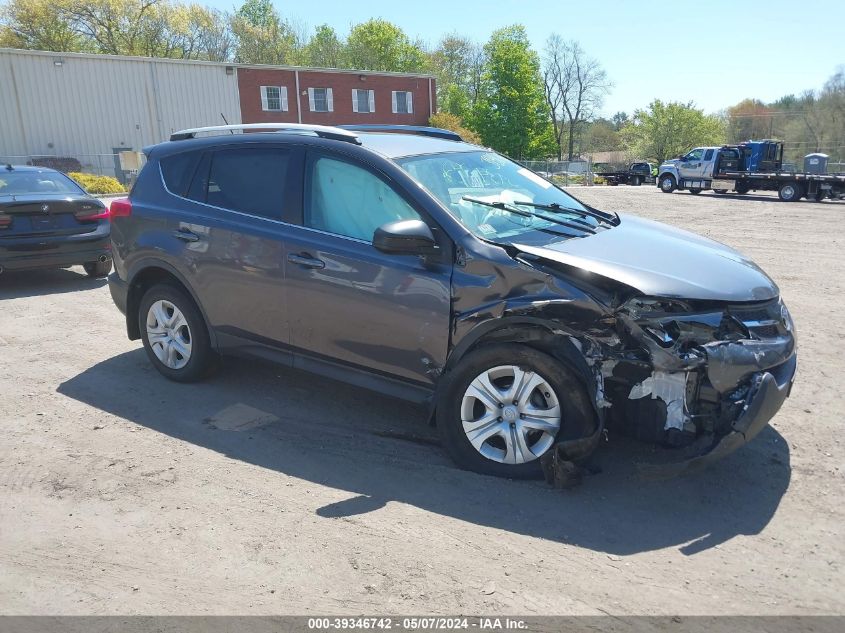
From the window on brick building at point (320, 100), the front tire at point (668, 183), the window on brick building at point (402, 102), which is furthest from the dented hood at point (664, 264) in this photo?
the window on brick building at point (402, 102)

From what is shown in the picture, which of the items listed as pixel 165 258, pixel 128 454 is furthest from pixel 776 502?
pixel 165 258

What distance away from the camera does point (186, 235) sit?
4.94 metres

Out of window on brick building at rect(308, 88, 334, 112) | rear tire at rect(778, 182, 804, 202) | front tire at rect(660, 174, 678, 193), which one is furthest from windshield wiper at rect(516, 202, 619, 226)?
window on brick building at rect(308, 88, 334, 112)

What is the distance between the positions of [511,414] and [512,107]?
61291mm

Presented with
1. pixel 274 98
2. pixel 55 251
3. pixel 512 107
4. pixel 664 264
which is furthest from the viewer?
pixel 512 107

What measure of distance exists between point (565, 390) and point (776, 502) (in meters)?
1.27

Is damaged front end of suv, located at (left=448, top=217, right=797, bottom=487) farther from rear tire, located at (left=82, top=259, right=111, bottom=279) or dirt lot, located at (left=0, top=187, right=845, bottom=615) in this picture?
rear tire, located at (left=82, top=259, right=111, bottom=279)

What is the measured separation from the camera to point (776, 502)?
3525mm

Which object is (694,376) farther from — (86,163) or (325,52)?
(325,52)

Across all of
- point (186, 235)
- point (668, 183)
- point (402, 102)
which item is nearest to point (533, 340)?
point (186, 235)

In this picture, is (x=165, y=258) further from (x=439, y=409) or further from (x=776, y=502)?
(x=776, y=502)

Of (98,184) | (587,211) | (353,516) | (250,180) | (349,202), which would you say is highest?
(250,180)

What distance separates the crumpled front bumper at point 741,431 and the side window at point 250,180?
286cm

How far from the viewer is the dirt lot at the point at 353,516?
2.83m
